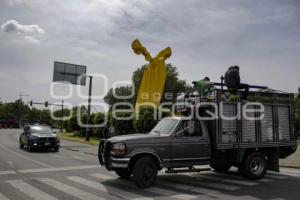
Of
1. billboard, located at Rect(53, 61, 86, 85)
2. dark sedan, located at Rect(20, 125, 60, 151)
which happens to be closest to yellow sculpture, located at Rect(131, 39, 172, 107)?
dark sedan, located at Rect(20, 125, 60, 151)

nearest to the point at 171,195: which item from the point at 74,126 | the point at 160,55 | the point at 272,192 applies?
the point at 272,192

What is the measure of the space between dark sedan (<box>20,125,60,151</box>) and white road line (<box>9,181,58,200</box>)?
13947 millimetres

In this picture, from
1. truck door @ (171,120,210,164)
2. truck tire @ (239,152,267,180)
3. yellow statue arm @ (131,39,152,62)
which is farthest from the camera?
yellow statue arm @ (131,39,152,62)

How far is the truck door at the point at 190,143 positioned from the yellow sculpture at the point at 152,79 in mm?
13812

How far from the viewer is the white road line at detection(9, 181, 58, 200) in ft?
32.4

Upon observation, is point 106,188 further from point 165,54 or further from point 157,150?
point 165,54

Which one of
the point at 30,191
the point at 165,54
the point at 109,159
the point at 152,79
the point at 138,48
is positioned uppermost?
the point at 138,48

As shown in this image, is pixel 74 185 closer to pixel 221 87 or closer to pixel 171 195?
pixel 171 195

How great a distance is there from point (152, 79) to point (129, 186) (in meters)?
15.7

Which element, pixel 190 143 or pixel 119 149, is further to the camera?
pixel 190 143

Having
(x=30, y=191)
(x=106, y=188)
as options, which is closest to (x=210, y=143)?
(x=106, y=188)

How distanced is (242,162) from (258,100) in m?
2.22

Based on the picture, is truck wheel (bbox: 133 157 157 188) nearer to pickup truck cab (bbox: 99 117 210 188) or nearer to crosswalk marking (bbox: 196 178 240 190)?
pickup truck cab (bbox: 99 117 210 188)

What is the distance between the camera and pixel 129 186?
38.3 ft
